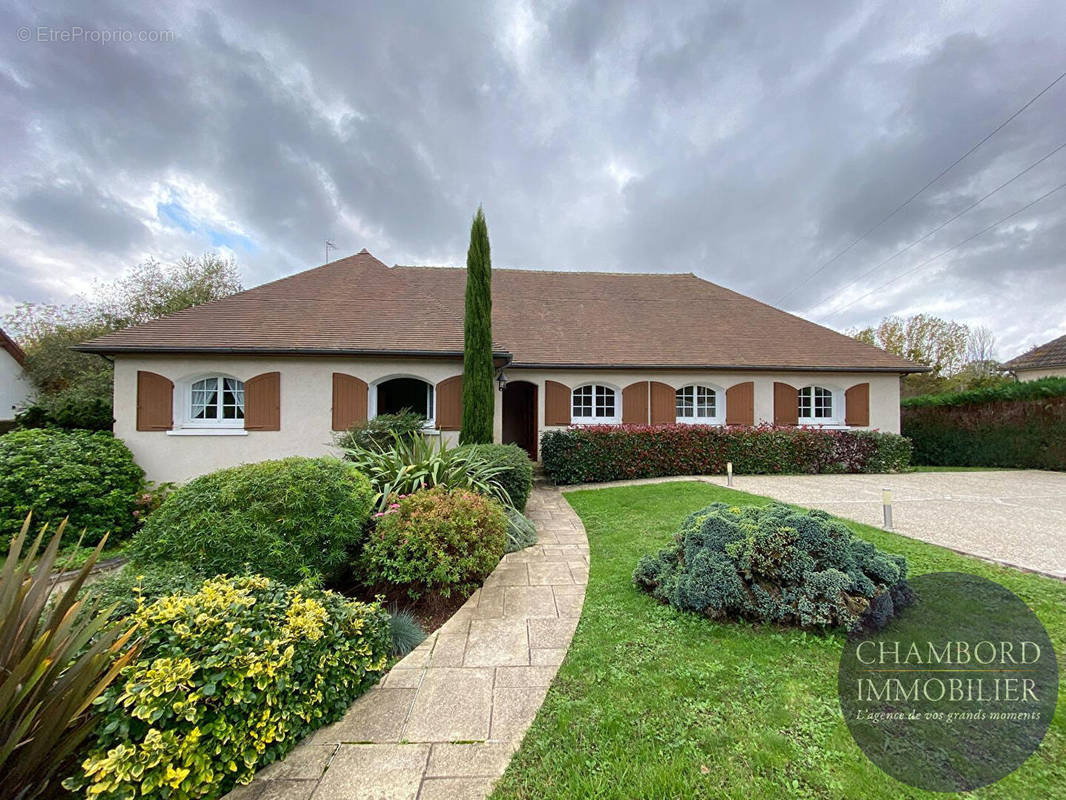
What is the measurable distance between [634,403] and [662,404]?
0.80 metres

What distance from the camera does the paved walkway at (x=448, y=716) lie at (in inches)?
65.2

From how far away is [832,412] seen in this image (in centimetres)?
1173

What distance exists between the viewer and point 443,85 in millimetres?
9133

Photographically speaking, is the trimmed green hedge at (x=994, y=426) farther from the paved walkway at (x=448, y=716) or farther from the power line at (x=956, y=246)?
the paved walkway at (x=448, y=716)

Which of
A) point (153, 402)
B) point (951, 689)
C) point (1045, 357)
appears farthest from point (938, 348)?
point (153, 402)

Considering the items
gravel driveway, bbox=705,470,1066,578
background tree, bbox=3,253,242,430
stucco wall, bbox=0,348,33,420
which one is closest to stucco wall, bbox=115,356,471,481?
gravel driveway, bbox=705,470,1066,578

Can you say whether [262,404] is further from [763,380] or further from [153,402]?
[763,380]

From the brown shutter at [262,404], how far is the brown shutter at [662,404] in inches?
360

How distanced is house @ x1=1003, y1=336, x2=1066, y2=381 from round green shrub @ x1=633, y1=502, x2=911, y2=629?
69.4 ft

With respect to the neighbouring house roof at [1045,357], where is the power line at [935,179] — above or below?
above

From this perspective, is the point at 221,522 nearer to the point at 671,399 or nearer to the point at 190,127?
the point at 190,127

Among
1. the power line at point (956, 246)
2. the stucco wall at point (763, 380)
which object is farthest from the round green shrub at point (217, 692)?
the power line at point (956, 246)

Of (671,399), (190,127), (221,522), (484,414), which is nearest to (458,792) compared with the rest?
(221,522)

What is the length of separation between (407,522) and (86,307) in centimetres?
2371
